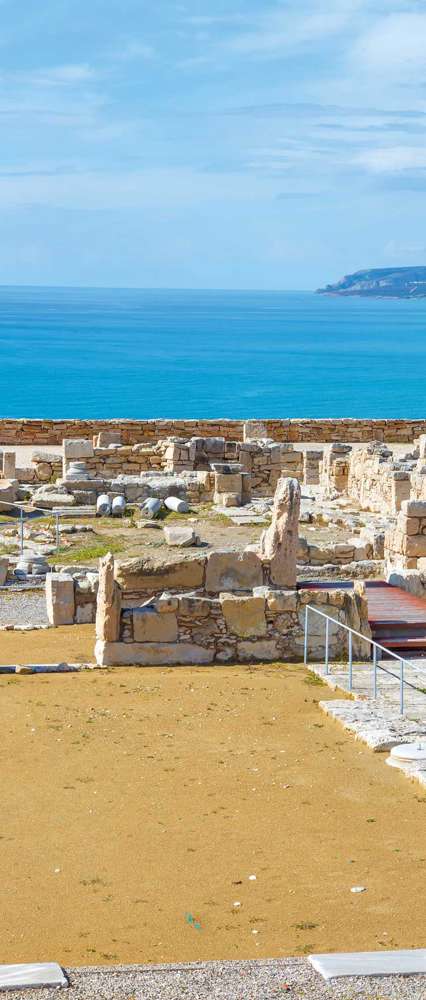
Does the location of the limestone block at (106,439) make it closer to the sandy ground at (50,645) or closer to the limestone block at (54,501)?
the limestone block at (54,501)

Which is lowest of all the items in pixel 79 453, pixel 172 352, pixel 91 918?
pixel 91 918

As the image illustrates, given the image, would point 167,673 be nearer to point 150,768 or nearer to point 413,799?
point 150,768

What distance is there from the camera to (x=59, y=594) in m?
17.0

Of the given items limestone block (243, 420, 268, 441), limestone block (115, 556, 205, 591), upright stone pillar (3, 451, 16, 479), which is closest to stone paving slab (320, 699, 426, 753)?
limestone block (115, 556, 205, 591)

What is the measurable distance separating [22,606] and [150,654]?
→ 457 centimetres

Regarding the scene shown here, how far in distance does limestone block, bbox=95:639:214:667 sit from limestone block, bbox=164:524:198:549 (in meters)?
8.11

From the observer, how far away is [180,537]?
23062 mm

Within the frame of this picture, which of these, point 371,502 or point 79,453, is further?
point 79,453

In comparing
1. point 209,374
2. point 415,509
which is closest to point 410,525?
point 415,509

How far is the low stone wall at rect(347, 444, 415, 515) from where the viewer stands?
26609 millimetres

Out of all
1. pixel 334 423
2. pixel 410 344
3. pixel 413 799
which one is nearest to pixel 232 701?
pixel 413 799

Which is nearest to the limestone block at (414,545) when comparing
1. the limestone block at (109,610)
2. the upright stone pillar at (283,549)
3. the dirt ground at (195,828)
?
the upright stone pillar at (283,549)

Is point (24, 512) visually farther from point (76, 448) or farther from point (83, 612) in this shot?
point (83, 612)

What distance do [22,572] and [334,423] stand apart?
19580 millimetres
